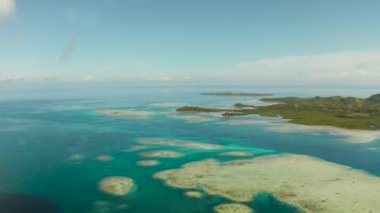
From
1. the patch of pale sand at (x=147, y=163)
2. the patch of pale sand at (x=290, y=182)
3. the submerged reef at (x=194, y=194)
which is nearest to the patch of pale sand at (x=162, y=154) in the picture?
the patch of pale sand at (x=147, y=163)

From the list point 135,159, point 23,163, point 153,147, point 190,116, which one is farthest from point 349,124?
point 23,163

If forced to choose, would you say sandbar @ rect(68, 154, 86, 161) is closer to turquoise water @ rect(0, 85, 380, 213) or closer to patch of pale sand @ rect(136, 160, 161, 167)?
turquoise water @ rect(0, 85, 380, 213)

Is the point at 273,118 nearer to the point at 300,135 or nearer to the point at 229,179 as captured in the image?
the point at 300,135

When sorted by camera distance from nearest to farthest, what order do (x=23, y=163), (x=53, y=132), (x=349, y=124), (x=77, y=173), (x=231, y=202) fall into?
1. (x=231, y=202)
2. (x=77, y=173)
3. (x=23, y=163)
4. (x=53, y=132)
5. (x=349, y=124)

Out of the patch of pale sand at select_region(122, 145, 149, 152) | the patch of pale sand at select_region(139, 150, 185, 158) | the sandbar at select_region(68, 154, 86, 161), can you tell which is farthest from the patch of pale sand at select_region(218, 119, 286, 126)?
the sandbar at select_region(68, 154, 86, 161)

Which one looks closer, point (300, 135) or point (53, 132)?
point (300, 135)

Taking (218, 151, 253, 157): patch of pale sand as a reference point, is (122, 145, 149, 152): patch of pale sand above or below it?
above
